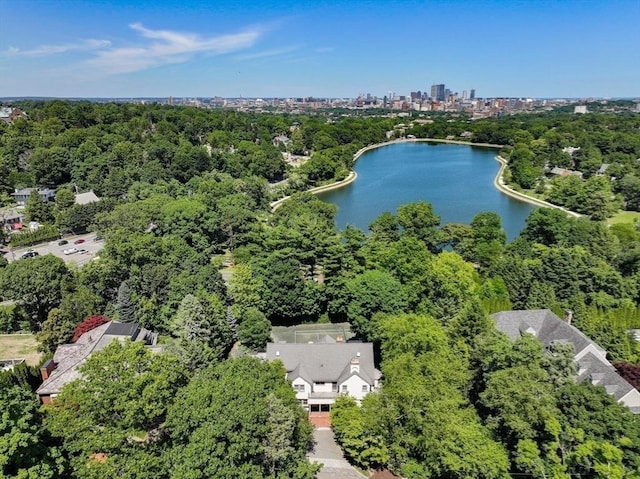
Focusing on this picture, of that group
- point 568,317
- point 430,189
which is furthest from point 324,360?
point 430,189

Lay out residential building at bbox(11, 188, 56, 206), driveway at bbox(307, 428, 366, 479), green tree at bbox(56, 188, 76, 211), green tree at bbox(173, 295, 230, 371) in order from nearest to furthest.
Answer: driveway at bbox(307, 428, 366, 479) → green tree at bbox(173, 295, 230, 371) → green tree at bbox(56, 188, 76, 211) → residential building at bbox(11, 188, 56, 206)

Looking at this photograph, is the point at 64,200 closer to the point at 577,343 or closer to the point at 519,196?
the point at 577,343

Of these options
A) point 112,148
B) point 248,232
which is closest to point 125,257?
point 248,232

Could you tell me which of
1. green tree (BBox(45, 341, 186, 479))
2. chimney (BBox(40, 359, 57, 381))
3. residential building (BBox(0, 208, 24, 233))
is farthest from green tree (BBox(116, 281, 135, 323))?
residential building (BBox(0, 208, 24, 233))

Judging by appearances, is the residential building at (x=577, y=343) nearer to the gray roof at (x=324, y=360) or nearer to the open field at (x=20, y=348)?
the gray roof at (x=324, y=360)

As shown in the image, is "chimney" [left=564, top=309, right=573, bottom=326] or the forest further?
"chimney" [left=564, top=309, right=573, bottom=326]

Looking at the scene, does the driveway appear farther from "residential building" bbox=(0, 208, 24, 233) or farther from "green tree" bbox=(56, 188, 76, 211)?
"green tree" bbox=(56, 188, 76, 211)
